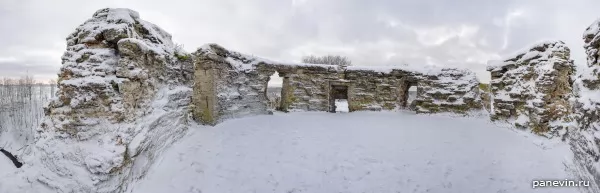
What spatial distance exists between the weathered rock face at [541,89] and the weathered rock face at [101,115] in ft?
31.2

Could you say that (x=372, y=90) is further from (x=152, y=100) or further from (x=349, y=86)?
(x=152, y=100)

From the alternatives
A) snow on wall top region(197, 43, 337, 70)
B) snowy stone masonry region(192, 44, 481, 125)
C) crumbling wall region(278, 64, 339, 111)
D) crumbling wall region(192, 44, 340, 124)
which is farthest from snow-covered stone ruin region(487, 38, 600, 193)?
snow on wall top region(197, 43, 337, 70)

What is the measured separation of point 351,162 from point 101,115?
198 inches

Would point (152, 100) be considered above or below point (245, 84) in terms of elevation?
below

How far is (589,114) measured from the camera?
3.44 metres

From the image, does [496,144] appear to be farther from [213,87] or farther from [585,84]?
[213,87]

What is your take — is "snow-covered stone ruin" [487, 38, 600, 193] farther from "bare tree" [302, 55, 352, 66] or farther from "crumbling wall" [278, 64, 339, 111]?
"bare tree" [302, 55, 352, 66]

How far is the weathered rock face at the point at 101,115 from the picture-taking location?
417 centimetres

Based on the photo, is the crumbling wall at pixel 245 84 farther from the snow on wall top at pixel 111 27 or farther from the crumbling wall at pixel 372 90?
the snow on wall top at pixel 111 27

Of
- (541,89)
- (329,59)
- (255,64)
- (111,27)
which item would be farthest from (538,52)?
(329,59)

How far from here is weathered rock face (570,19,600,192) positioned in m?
3.23

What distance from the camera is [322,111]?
43.5 feet

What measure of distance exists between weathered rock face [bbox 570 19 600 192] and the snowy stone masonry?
8720 millimetres

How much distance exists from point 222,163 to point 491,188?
556 cm
